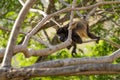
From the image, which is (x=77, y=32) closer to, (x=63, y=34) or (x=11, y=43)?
(x=63, y=34)

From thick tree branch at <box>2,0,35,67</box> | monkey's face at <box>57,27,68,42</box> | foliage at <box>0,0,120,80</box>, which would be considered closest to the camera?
thick tree branch at <box>2,0,35,67</box>

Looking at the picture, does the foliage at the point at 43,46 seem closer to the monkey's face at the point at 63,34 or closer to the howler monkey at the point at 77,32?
the howler monkey at the point at 77,32

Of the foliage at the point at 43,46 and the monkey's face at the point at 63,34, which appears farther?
the foliage at the point at 43,46

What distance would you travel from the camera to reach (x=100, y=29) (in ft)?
22.9

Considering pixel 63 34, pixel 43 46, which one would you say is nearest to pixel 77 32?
pixel 63 34

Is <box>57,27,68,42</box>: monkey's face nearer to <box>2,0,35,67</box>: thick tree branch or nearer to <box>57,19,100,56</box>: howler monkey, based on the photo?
<box>57,19,100,56</box>: howler monkey

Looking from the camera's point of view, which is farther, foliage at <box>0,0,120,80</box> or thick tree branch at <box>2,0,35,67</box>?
foliage at <box>0,0,120,80</box>

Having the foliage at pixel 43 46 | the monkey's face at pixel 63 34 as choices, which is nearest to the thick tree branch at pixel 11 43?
the monkey's face at pixel 63 34

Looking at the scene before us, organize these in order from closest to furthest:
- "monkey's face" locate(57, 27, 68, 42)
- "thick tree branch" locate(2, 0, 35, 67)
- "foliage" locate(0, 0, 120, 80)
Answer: "thick tree branch" locate(2, 0, 35, 67)
"monkey's face" locate(57, 27, 68, 42)
"foliage" locate(0, 0, 120, 80)

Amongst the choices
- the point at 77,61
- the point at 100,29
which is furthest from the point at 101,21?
the point at 77,61

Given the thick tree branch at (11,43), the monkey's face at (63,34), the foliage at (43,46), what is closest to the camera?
the thick tree branch at (11,43)

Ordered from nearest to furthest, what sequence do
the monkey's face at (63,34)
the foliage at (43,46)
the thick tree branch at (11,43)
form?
the thick tree branch at (11,43) → the monkey's face at (63,34) → the foliage at (43,46)

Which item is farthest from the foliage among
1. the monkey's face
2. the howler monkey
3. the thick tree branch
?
the thick tree branch

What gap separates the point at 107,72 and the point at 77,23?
3.26 m
